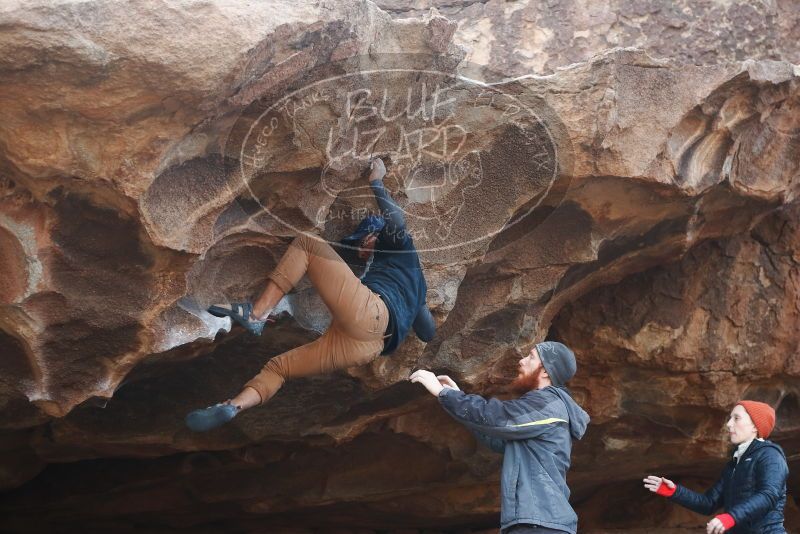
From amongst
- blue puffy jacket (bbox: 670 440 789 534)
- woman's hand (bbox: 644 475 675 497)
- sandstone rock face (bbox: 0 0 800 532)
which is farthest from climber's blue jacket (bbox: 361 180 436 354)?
blue puffy jacket (bbox: 670 440 789 534)

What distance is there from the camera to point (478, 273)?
4.69 meters

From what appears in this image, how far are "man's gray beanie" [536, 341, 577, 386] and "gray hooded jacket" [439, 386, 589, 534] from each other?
0.32 ft

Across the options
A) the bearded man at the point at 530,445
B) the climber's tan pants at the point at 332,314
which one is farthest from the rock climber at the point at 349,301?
the bearded man at the point at 530,445

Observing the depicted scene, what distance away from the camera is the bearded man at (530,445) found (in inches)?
129

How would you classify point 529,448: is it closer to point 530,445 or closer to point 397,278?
point 530,445

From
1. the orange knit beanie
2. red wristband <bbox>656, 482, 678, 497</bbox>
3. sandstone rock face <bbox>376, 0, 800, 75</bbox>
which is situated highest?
sandstone rock face <bbox>376, 0, 800, 75</bbox>

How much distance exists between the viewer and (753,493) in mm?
3949

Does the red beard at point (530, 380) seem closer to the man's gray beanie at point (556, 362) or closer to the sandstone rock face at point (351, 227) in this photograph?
the man's gray beanie at point (556, 362)

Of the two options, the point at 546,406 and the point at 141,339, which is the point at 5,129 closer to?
the point at 141,339

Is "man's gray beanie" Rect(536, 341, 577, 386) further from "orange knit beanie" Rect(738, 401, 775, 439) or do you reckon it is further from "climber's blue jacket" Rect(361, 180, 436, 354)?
"orange knit beanie" Rect(738, 401, 775, 439)

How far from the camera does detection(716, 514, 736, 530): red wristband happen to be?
373cm

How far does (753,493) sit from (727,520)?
0.27 m

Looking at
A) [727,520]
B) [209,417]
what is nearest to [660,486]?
[727,520]

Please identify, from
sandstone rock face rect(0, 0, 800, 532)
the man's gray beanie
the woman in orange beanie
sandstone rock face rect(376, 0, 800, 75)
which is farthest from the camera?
sandstone rock face rect(376, 0, 800, 75)
